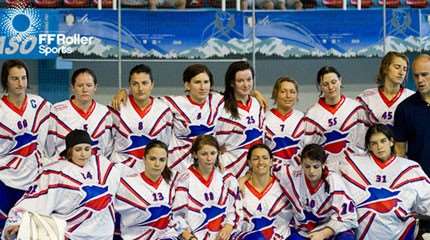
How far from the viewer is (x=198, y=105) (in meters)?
6.14

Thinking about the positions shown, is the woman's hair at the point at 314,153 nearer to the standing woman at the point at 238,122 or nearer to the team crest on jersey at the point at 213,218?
the standing woman at the point at 238,122

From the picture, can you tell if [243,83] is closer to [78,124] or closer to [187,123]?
[187,123]

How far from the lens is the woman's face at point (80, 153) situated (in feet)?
18.4

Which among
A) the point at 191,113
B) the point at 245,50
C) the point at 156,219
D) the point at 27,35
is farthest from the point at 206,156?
the point at 245,50

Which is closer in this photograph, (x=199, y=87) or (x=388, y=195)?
(x=388, y=195)

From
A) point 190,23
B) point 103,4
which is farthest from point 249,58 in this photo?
point 103,4

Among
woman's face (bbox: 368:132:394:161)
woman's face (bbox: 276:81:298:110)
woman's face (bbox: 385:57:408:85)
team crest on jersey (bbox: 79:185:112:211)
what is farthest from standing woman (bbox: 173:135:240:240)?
woman's face (bbox: 385:57:408:85)

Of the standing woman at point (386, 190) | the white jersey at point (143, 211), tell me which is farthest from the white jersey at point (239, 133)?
the standing woman at point (386, 190)

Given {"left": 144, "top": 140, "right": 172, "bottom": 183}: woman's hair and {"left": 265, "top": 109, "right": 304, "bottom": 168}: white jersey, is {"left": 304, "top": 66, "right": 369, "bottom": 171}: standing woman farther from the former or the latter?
{"left": 144, "top": 140, "right": 172, "bottom": 183}: woman's hair

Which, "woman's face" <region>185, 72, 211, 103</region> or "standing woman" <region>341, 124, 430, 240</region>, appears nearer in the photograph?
"standing woman" <region>341, 124, 430, 240</region>

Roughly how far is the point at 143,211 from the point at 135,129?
523mm

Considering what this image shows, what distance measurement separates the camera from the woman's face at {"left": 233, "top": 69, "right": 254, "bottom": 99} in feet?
20.1

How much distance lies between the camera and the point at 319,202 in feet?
19.5

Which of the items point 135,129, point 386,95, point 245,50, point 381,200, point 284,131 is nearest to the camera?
point 381,200
